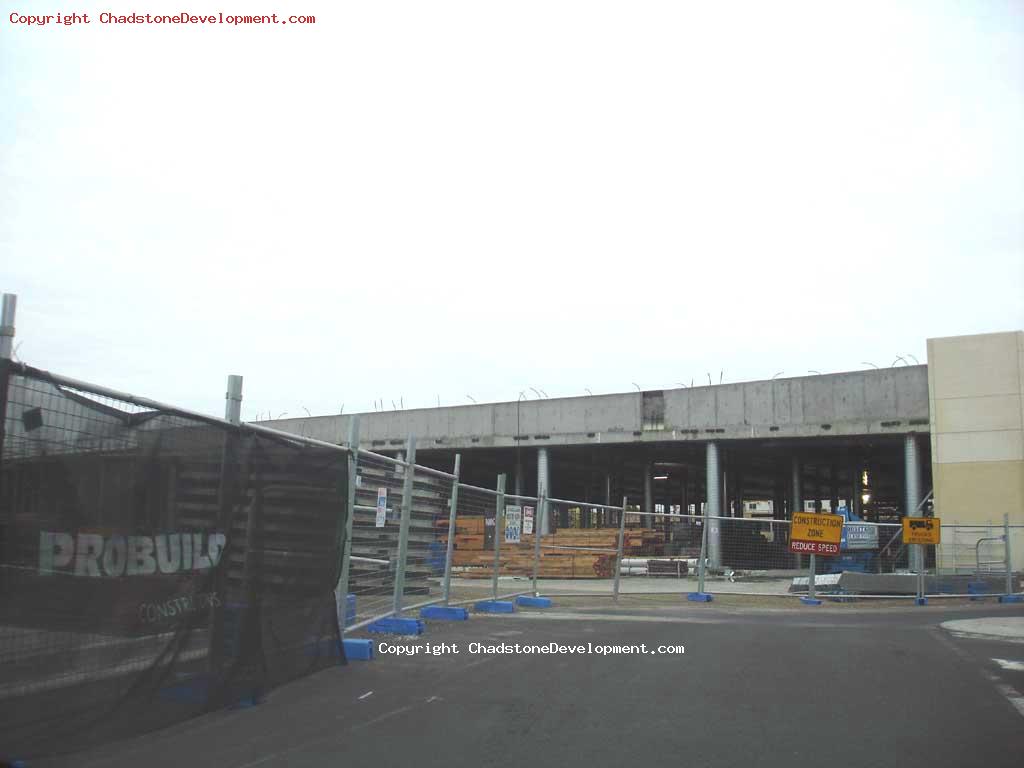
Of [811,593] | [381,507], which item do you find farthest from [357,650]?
[811,593]

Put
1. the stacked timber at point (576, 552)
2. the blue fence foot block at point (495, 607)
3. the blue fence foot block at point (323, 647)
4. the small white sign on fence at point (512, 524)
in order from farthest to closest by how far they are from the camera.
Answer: the stacked timber at point (576, 552), the small white sign on fence at point (512, 524), the blue fence foot block at point (495, 607), the blue fence foot block at point (323, 647)

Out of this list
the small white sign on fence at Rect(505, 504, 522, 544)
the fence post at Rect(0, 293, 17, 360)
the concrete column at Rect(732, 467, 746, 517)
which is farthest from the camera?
the concrete column at Rect(732, 467, 746, 517)

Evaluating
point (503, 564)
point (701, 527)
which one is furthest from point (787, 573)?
point (503, 564)

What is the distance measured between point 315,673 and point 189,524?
262 centimetres

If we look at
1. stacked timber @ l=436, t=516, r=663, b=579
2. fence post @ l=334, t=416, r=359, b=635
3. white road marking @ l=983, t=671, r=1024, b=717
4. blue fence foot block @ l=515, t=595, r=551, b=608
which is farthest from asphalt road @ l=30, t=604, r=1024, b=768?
stacked timber @ l=436, t=516, r=663, b=579

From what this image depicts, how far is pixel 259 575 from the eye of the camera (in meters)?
7.21

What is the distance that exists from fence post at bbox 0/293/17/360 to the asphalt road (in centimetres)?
225

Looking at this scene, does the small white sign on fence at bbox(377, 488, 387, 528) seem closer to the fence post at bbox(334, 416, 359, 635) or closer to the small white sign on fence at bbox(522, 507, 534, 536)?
the fence post at bbox(334, 416, 359, 635)

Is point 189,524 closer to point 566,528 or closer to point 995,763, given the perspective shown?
point 995,763

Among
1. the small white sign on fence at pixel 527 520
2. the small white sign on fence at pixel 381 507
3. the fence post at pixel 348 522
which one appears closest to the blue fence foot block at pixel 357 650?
the fence post at pixel 348 522

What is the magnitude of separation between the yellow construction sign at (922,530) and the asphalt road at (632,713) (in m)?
8.58

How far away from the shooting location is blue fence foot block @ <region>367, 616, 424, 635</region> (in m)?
11.1

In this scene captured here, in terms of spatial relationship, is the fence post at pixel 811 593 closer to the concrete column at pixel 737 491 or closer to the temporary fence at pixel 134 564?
the temporary fence at pixel 134 564

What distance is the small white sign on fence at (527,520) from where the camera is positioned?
59.2ft
